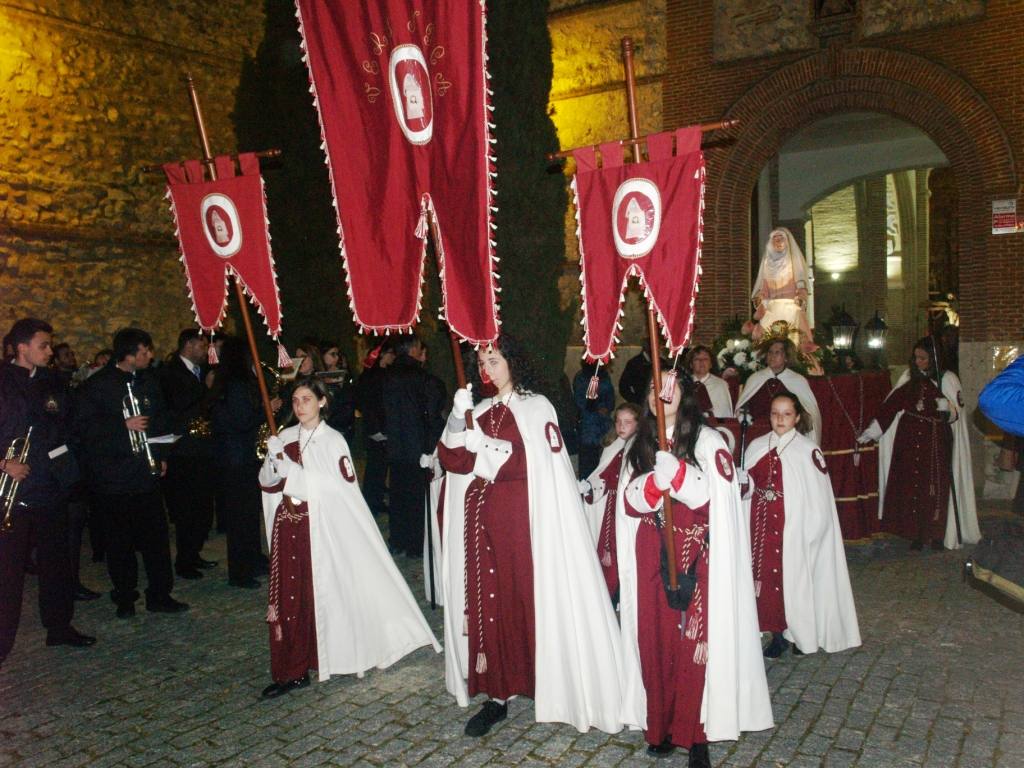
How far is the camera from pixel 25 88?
39.9 feet

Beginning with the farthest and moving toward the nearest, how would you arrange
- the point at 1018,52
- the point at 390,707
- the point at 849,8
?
the point at 849,8
the point at 1018,52
the point at 390,707

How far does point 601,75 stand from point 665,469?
1058 cm

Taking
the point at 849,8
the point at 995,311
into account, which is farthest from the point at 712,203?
the point at 995,311

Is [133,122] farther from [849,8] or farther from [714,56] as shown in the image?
[849,8]

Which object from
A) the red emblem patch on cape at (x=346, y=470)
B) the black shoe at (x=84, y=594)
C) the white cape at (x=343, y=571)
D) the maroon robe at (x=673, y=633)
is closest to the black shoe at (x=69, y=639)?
the black shoe at (x=84, y=594)

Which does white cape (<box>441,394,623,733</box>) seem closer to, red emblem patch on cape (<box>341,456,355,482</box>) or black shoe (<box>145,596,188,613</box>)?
red emblem patch on cape (<box>341,456,355,482</box>)

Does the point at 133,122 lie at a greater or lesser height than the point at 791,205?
greater

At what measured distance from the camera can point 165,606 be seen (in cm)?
681

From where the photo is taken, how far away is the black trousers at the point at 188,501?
26.0 feet

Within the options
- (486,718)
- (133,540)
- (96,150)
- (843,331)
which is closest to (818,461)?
(486,718)

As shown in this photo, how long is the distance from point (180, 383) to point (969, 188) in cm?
977

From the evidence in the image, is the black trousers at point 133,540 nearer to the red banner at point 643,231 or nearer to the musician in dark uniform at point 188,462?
the musician in dark uniform at point 188,462

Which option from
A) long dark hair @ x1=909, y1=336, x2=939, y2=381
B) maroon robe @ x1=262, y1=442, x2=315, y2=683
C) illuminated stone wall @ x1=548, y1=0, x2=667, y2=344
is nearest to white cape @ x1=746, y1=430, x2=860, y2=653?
maroon robe @ x1=262, y1=442, x2=315, y2=683

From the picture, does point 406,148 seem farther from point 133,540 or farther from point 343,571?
point 133,540
